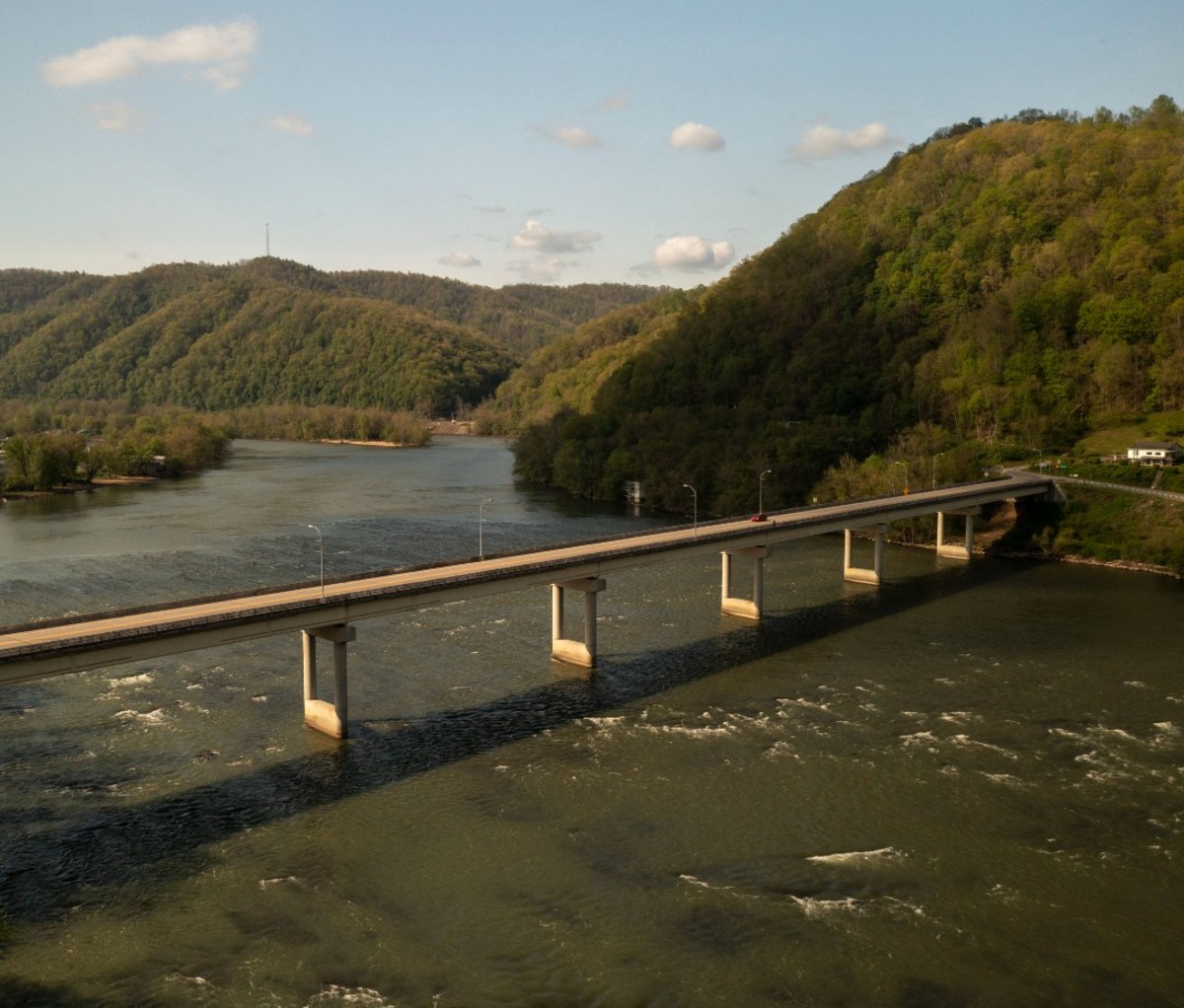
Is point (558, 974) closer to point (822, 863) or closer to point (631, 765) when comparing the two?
point (822, 863)

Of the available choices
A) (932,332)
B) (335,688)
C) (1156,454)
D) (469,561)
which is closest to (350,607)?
(335,688)

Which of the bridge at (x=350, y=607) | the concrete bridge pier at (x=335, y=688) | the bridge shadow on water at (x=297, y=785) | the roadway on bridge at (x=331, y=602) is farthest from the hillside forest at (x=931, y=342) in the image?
the concrete bridge pier at (x=335, y=688)

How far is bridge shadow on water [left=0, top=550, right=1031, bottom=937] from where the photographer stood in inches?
1371

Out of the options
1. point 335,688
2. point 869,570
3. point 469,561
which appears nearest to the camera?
point 335,688

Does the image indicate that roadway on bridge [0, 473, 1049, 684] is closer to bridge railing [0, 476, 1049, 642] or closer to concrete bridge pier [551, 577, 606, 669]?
bridge railing [0, 476, 1049, 642]

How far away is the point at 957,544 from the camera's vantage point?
102938mm

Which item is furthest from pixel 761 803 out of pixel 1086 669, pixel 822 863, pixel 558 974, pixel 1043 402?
pixel 1043 402

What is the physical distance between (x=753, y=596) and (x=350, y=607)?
117 feet

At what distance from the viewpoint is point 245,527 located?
109688mm

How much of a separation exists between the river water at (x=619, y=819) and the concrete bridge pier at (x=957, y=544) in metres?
25.5

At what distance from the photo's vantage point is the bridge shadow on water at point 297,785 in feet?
114

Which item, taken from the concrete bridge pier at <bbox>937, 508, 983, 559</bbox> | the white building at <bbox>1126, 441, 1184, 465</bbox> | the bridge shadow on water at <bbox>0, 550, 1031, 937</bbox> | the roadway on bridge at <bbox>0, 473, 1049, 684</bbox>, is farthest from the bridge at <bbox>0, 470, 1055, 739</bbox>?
the white building at <bbox>1126, 441, 1184, 465</bbox>

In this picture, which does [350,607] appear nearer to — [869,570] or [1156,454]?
[869,570]

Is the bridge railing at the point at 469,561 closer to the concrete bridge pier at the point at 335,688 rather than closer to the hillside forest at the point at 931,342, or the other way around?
the concrete bridge pier at the point at 335,688
